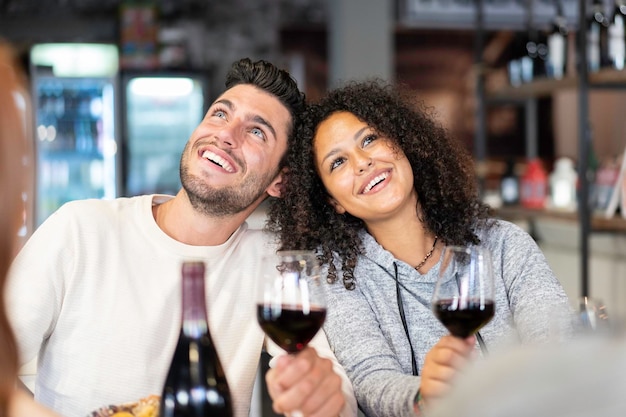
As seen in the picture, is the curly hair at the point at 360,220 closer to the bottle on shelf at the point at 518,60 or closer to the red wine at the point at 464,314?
the red wine at the point at 464,314

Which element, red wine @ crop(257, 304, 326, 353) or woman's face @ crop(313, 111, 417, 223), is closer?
red wine @ crop(257, 304, 326, 353)

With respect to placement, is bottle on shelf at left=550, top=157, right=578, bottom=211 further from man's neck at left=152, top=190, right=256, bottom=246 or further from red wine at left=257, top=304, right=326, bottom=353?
red wine at left=257, top=304, right=326, bottom=353

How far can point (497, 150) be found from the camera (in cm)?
859

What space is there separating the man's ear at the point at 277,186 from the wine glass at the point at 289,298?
96cm

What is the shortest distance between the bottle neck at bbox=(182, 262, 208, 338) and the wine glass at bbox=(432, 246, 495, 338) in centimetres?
40

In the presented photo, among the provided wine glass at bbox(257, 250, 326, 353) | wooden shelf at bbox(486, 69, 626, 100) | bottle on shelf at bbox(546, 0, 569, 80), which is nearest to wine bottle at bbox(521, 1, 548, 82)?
wooden shelf at bbox(486, 69, 626, 100)

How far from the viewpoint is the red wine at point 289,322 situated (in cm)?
114

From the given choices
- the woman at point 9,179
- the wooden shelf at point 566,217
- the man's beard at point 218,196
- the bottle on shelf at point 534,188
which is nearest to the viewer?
the woman at point 9,179

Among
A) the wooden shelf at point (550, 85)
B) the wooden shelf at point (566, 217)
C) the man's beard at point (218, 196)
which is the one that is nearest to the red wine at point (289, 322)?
the man's beard at point (218, 196)

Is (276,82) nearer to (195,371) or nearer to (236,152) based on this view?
(236,152)

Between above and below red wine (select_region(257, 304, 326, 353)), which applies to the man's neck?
below

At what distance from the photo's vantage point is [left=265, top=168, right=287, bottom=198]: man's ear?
2.12 m

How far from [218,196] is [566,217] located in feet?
8.22

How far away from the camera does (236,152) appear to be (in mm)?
2002
